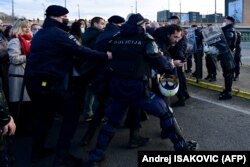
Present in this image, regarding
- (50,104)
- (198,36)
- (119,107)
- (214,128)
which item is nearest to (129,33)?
(119,107)

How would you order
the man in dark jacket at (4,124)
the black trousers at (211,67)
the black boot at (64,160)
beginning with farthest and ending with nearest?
1. the black trousers at (211,67)
2. the black boot at (64,160)
3. the man in dark jacket at (4,124)

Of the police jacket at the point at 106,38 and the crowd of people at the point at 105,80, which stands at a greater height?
the police jacket at the point at 106,38

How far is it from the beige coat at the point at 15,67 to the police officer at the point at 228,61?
164 inches

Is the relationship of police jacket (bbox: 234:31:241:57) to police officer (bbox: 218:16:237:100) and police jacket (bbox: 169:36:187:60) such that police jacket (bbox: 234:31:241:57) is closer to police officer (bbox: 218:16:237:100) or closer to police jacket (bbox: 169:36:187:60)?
police officer (bbox: 218:16:237:100)

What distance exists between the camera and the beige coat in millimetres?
5723

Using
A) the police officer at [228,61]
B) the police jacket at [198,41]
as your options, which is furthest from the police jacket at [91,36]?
the police jacket at [198,41]

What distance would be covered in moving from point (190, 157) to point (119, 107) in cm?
104

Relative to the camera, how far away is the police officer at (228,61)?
791 centimetres

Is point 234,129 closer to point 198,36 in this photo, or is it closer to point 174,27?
point 174,27

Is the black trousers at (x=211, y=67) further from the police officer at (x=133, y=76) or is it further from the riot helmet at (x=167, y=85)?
the police officer at (x=133, y=76)

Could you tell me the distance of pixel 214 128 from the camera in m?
6.09

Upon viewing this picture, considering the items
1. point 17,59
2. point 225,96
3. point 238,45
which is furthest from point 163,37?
point 238,45

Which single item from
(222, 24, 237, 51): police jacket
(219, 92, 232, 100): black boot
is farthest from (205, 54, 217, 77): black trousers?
(219, 92, 232, 100): black boot

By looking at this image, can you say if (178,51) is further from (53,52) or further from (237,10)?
(237,10)
